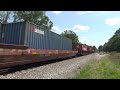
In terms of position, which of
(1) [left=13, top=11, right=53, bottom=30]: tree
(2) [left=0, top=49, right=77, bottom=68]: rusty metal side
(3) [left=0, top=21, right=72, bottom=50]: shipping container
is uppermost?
(1) [left=13, top=11, right=53, bottom=30]: tree

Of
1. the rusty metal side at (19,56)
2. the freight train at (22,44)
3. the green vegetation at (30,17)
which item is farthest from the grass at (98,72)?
the green vegetation at (30,17)

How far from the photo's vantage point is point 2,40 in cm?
1675

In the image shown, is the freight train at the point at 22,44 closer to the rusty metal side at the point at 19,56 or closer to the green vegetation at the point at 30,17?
the rusty metal side at the point at 19,56

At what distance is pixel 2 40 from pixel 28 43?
98.1 inches

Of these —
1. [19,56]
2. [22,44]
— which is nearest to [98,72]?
[19,56]

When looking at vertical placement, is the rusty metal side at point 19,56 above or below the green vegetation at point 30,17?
below

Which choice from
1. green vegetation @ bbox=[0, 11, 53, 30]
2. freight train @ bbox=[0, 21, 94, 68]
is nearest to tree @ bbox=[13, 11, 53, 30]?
green vegetation @ bbox=[0, 11, 53, 30]

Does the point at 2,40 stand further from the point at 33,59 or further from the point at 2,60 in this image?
the point at 2,60

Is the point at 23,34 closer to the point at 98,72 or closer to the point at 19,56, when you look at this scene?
the point at 19,56

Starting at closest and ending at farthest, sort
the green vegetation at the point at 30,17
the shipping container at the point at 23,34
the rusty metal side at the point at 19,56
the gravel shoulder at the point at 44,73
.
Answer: the gravel shoulder at the point at 44,73 → the rusty metal side at the point at 19,56 → the shipping container at the point at 23,34 → the green vegetation at the point at 30,17

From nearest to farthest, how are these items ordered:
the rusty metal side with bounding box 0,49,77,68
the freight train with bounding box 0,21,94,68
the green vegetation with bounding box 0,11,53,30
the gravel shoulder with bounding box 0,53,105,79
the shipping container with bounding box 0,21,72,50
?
1. the gravel shoulder with bounding box 0,53,105,79
2. the rusty metal side with bounding box 0,49,77,68
3. the freight train with bounding box 0,21,94,68
4. the shipping container with bounding box 0,21,72,50
5. the green vegetation with bounding box 0,11,53,30

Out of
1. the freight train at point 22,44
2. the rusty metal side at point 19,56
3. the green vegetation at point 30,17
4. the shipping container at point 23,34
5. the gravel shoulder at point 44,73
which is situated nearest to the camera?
the gravel shoulder at point 44,73

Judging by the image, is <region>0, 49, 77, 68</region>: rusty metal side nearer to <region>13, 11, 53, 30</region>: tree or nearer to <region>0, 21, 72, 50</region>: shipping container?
<region>0, 21, 72, 50</region>: shipping container
